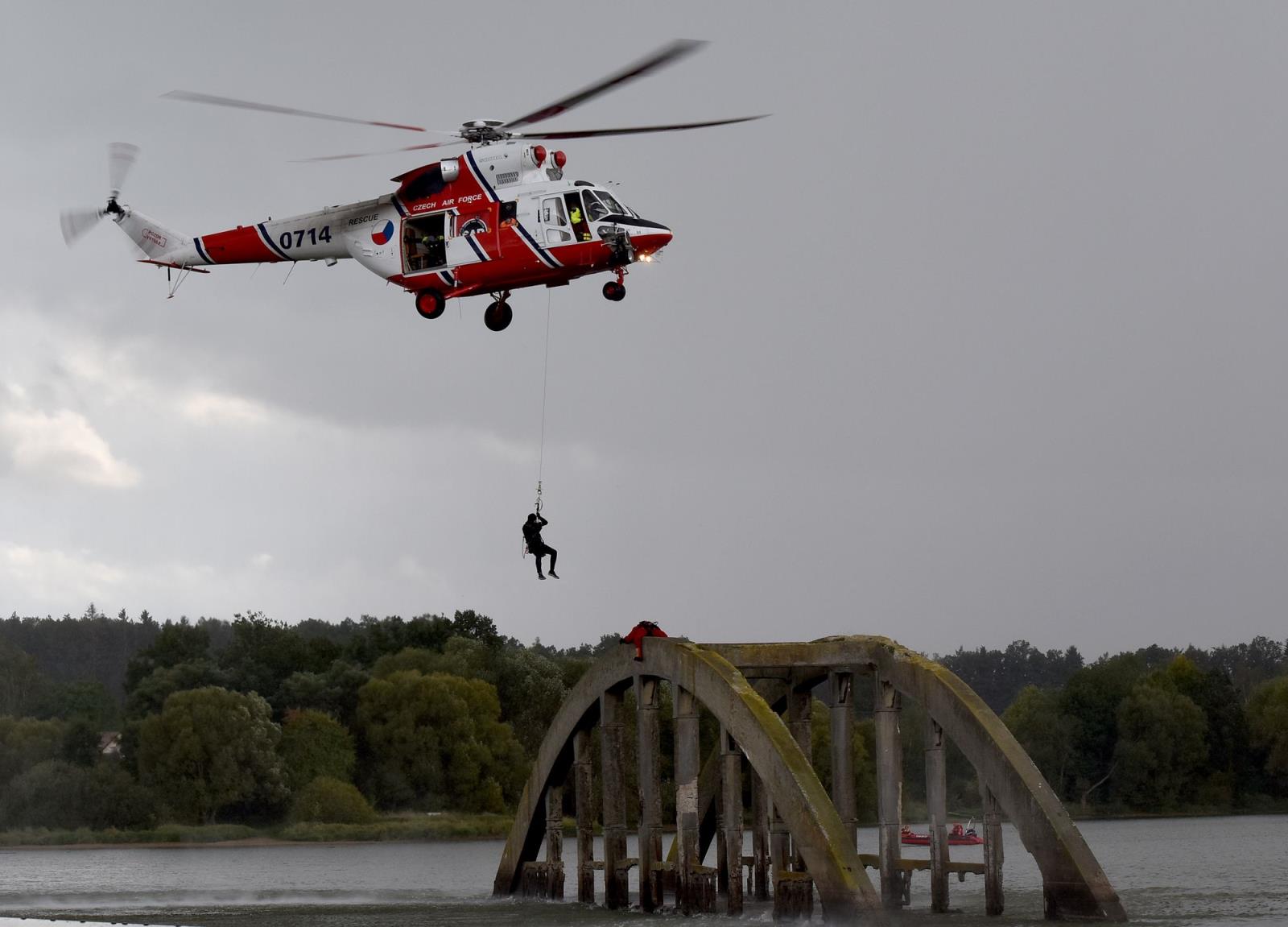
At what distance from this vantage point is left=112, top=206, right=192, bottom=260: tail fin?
44.3 metres

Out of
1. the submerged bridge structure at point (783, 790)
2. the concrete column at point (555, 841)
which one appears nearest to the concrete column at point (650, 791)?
the submerged bridge structure at point (783, 790)

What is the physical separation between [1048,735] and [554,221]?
86.9 m

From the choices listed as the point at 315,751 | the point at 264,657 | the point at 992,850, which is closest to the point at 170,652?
the point at 264,657

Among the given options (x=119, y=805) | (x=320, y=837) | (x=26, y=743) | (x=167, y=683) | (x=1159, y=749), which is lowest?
(x=320, y=837)

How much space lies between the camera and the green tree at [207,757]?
3760 inches

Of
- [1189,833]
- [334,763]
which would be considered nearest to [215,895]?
[334,763]

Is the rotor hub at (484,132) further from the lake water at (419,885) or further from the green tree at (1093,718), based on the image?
the green tree at (1093,718)

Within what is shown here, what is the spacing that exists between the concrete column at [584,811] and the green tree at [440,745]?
180 feet

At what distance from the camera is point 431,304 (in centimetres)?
3931

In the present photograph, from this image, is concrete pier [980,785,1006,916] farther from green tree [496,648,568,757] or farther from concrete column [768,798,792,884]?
green tree [496,648,568,757]

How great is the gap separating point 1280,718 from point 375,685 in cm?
5421

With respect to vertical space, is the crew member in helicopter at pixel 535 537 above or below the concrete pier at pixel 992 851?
above

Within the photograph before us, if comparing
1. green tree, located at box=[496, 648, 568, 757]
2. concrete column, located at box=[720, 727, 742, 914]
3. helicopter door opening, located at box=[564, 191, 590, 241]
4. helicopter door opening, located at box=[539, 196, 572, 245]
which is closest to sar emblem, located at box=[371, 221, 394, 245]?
helicopter door opening, located at box=[539, 196, 572, 245]

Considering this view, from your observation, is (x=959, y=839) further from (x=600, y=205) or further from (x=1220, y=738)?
(x=600, y=205)
